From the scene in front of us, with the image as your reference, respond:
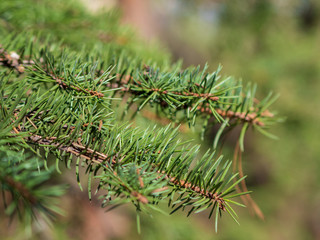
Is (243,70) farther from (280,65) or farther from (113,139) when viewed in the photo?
(113,139)

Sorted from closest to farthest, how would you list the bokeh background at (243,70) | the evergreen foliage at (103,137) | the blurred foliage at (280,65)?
the evergreen foliage at (103,137), the bokeh background at (243,70), the blurred foliage at (280,65)

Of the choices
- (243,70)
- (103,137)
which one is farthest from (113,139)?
(243,70)

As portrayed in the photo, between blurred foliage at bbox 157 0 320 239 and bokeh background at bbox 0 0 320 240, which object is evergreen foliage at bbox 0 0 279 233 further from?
blurred foliage at bbox 157 0 320 239

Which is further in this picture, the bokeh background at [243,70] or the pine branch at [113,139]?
the bokeh background at [243,70]

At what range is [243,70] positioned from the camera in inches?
60.0

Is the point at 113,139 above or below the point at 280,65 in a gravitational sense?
below

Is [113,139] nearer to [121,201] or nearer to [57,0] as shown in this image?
[121,201]

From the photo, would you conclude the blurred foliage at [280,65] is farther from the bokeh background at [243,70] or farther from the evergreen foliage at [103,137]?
the evergreen foliage at [103,137]

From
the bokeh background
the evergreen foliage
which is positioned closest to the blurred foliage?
the bokeh background

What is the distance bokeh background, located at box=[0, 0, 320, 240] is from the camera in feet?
2.18

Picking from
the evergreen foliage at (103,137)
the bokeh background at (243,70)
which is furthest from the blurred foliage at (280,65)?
the evergreen foliage at (103,137)

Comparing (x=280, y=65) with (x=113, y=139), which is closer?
(x=113, y=139)

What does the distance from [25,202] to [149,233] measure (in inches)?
32.4

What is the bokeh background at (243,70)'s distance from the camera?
665 mm
